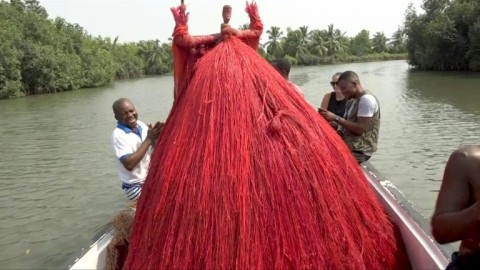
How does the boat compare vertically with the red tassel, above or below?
below

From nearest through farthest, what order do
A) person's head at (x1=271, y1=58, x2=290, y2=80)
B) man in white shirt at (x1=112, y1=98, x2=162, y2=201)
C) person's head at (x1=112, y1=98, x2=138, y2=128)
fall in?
man in white shirt at (x1=112, y1=98, x2=162, y2=201) < person's head at (x1=112, y1=98, x2=138, y2=128) < person's head at (x1=271, y1=58, x2=290, y2=80)

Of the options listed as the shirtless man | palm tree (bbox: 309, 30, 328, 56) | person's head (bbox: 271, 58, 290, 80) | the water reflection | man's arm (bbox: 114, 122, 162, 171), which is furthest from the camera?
palm tree (bbox: 309, 30, 328, 56)

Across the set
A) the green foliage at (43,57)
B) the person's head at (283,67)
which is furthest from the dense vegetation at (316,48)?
the person's head at (283,67)

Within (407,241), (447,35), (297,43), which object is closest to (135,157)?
(407,241)

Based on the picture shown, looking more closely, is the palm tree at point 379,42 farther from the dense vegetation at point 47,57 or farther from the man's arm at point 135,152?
the man's arm at point 135,152

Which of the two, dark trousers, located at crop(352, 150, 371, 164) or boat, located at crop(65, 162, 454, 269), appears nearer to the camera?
boat, located at crop(65, 162, 454, 269)

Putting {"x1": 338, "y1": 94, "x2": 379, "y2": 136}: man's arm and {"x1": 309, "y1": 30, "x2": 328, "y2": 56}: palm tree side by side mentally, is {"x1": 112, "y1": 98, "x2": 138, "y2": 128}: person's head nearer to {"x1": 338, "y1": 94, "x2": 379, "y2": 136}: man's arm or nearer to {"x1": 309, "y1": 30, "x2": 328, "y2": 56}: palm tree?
{"x1": 338, "y1": 94, "x2": 379, "y2": 136}: man's arm

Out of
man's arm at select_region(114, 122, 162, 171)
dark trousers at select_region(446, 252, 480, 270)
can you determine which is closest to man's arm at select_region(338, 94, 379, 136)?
man's arm at select_region(114, 122, 162, 171)

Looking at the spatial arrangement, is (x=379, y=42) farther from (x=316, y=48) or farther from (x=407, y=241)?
(x=407, y=241)

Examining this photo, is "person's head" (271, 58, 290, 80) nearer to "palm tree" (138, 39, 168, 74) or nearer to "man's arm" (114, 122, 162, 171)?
"man's arm" (114, 122, 162, 171)

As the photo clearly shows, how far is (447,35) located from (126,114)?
38973 millimetres

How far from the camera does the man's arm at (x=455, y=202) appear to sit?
1.49 meters

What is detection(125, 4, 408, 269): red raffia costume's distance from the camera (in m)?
1.82

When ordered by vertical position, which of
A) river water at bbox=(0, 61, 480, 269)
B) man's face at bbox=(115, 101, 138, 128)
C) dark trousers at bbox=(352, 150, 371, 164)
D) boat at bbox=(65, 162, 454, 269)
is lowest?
river water at bbox=(0, 61, 480, 269)
